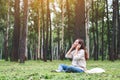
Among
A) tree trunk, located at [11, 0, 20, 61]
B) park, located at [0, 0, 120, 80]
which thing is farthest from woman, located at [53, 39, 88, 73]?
tree trunk, located at [11, 0, 20, 61]

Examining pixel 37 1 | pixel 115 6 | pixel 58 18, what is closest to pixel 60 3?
pixel 37 1

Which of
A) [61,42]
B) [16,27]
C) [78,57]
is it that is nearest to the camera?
[78,57]

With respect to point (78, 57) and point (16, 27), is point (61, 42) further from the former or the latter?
point (78, 57)

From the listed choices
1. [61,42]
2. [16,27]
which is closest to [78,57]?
[16,27]

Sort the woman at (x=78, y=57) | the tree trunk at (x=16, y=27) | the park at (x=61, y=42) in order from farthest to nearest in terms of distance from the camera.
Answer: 1. the tree trunk at (x=16, y=27)
2. the woman at (x=78, y=57)
3. the park at (x=61, y=42)

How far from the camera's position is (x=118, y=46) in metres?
46.4

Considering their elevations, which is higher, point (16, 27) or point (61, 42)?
→ point (16, 27)

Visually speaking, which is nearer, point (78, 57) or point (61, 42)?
point (78, 57)

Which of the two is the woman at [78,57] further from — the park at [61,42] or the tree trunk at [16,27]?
the tree trunk at [16,27]

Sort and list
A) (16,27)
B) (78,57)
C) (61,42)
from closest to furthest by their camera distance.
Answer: (78,57) < (16,27) < (61,42)

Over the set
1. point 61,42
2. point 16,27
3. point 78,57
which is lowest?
point 78,57

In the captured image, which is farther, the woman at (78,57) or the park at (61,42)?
the woman at (78,57)

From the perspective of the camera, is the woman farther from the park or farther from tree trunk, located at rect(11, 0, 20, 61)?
tree trunk, located at rect(11, 0, 20, 61)

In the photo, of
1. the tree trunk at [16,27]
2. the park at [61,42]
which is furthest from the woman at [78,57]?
the tree trunk at [16,27]
